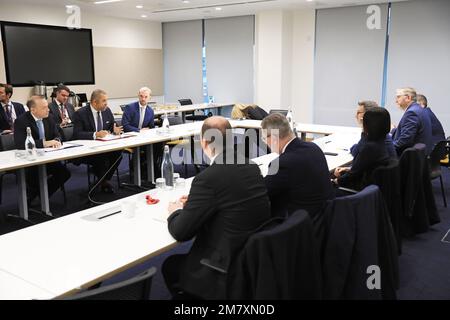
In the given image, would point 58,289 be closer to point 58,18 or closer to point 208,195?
point 208,195

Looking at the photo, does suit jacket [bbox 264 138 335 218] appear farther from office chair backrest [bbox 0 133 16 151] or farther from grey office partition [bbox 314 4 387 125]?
grey office partition [bbox 314 4 387 125]

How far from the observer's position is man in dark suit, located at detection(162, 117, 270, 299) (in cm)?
192

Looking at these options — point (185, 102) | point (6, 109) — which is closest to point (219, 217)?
point (6, 109)

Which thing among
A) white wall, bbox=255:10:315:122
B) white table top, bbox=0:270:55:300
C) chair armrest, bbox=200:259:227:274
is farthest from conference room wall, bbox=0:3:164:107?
chair armrest, bbox=200:259:227:274

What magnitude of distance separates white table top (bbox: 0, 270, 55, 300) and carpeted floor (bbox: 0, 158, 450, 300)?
1.35 m

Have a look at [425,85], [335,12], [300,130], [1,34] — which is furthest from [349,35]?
[1,34]

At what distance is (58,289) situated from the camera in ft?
5.26

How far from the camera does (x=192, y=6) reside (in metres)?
8.02

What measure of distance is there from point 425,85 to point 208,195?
691cm

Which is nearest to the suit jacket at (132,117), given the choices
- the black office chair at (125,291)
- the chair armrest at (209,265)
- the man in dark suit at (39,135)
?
the man in dark suit at (39,135)

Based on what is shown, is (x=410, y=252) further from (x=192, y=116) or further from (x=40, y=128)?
(x=192, y=116)

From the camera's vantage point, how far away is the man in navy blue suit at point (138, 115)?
5.74m

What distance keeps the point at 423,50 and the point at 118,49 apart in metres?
6.59

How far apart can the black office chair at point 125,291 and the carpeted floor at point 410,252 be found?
1500 millimetres
